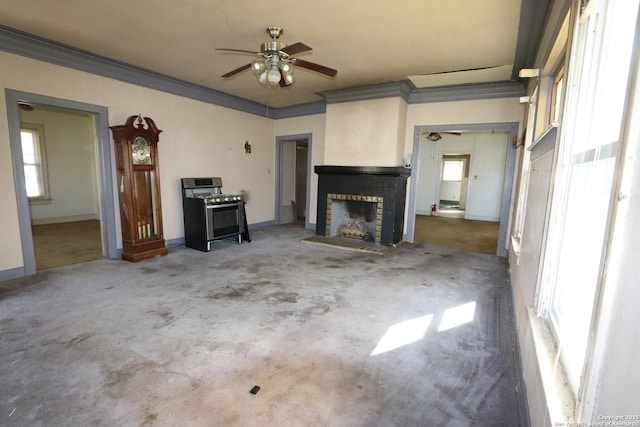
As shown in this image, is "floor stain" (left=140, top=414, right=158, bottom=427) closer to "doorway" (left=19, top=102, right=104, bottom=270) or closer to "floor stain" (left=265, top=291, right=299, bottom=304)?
"floor stain" (left=265, top=291, right=299, bottom=304)

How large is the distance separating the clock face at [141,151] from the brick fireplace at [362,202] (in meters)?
2.84

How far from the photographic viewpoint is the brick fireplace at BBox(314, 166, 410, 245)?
5047 millimetres

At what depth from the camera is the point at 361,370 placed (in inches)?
76.6

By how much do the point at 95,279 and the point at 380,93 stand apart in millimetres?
4867

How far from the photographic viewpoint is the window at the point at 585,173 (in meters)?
0.99

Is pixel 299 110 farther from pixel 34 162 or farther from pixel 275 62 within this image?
pixel 34 162

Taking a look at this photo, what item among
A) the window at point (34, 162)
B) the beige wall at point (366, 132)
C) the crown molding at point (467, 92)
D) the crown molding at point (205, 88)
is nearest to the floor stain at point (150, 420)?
the crown molding at point (205, 88)

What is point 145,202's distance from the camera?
4234mm

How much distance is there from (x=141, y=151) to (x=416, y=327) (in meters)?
4.16

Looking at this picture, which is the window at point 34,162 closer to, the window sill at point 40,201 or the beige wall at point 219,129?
the window sill at point 40,201

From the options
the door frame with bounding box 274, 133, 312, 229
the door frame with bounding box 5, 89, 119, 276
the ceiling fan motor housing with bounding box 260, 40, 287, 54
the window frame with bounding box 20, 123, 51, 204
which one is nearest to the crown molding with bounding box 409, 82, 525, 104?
the door frame with bounding box 274, 133, 312, 229

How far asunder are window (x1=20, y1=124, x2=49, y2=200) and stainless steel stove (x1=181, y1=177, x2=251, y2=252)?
4.06 meters

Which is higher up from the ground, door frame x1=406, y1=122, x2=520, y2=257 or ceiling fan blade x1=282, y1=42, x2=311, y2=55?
ceiling fan blade x1=282, y1=42, x2=311, y2=55

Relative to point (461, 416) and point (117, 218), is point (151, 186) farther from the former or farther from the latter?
point (461, 416)
